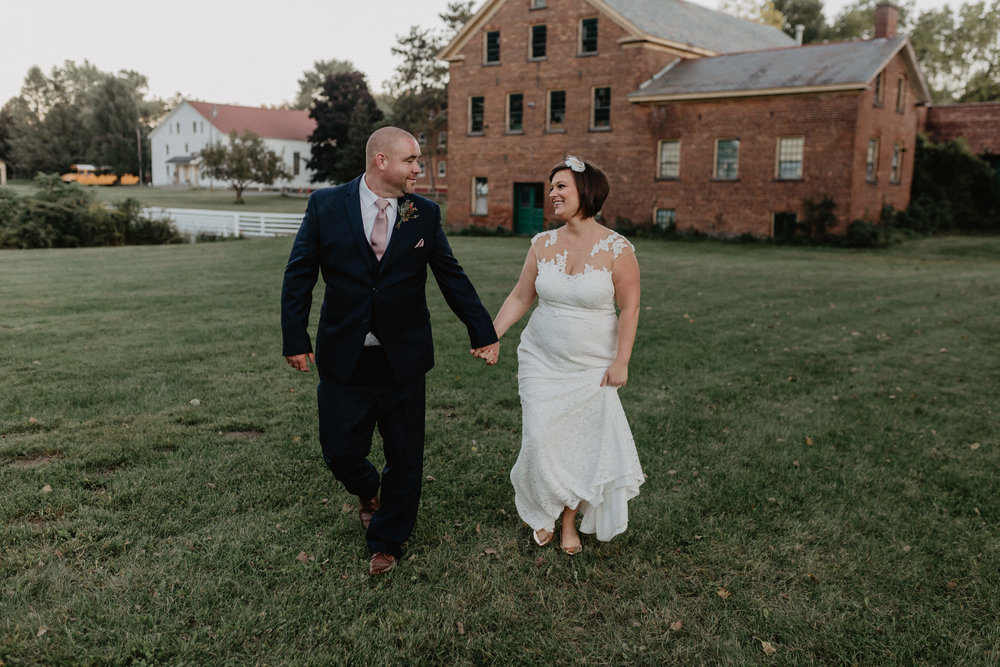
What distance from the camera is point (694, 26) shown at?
34.0m

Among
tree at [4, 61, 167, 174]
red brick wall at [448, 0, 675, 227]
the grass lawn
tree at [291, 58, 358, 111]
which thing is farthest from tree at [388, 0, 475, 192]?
tree at [291, 58, 358, 111]

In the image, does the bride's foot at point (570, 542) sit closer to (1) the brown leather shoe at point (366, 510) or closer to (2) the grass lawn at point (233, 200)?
(1) the brown leather shoe at point (366, 510)

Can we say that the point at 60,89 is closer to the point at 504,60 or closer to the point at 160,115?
the point at 160,115

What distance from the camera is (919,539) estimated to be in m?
4.60

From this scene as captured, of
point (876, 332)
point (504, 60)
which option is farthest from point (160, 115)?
→ point (876, 332)

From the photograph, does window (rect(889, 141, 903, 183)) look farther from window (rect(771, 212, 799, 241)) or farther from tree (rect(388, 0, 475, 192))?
tree (rect(388, 0, 475, 192))

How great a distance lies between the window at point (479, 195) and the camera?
34.6 meters

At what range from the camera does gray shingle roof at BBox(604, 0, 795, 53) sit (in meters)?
30.9

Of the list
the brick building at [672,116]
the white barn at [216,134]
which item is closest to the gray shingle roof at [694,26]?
the brick building at [672,116]

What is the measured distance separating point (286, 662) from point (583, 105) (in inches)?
1176

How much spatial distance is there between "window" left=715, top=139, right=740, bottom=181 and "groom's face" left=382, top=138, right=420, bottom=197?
26.5 meters

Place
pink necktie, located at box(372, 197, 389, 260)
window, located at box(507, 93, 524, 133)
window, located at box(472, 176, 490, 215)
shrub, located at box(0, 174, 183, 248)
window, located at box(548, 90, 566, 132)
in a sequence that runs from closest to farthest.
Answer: pink necktie, located at box(372, 197, 389, 260), shrub, located at box(0, 174, 183, 248), window, located at box(548, 90, 566, 132), window, located at box(507, 93, 524, 133), window, located at box(472, 176, 490, 215)

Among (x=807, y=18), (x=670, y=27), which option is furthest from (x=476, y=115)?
(x=807, y=18)

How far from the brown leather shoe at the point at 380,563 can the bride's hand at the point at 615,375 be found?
4.82ft
